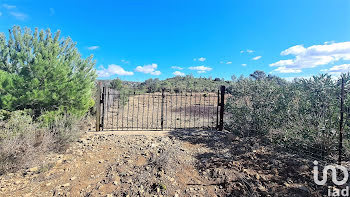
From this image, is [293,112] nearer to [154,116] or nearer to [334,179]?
[334,179]

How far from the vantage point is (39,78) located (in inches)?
166

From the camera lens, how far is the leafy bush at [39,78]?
391 cm

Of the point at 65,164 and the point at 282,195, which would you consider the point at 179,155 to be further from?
the point at 65,164

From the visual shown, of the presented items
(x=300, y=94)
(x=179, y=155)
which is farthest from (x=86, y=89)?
(x=300, y=94)

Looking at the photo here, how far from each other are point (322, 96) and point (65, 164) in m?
5.35

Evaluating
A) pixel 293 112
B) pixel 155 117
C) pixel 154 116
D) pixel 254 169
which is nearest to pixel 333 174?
pixel 254 169

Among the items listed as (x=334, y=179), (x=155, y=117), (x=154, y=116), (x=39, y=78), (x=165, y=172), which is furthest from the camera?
(x=154, y=116)

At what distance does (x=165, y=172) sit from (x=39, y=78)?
14.4 feet

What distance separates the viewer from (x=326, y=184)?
2.36m

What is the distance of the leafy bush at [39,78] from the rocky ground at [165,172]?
163 centimetres

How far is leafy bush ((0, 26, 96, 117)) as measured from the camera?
12.8 ft

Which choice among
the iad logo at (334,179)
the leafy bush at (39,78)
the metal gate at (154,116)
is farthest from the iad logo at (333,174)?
the leafy bush at (39,78)

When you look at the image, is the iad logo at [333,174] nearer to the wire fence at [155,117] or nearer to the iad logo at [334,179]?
the iad logo at [334,179]

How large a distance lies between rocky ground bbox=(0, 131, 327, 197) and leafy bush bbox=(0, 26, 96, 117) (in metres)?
1.63
